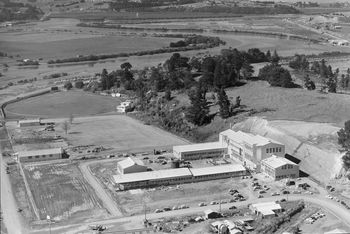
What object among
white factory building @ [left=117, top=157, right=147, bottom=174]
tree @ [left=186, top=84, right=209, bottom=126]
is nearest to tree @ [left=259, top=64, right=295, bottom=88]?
tree @ [left=186, top=84, right=209, bottom=126]

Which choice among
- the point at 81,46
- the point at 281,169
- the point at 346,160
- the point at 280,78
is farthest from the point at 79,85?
the point at 346,160

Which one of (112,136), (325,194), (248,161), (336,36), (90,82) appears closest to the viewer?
(325,194)

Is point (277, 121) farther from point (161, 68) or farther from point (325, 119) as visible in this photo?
point (161, 68)

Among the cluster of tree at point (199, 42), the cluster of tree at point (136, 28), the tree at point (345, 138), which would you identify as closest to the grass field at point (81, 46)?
the cluster of tree at point (199, 42)

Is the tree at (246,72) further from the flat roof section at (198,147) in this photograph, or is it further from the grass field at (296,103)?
the flat roof section at (198,147)

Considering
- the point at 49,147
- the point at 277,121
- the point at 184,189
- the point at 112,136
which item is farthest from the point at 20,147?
the point at 277,121

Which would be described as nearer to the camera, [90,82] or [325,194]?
[325,194]

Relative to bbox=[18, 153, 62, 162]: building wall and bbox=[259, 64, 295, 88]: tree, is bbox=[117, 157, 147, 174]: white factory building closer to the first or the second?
bbox=[18, 153, 62, 162]: building wall

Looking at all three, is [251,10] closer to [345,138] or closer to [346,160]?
[345,138]
